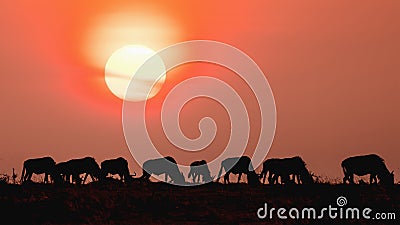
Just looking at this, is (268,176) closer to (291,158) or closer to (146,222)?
(291,158)

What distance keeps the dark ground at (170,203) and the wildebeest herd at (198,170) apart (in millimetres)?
7466

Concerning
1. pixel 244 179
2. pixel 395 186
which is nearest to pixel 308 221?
pixel 395 186

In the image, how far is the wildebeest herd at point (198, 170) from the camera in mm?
44409

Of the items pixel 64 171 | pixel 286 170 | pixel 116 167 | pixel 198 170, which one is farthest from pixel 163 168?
pixel 286 170

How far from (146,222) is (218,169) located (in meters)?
26.5

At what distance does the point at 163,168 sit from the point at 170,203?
2359 cm

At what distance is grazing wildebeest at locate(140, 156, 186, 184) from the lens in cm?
5338

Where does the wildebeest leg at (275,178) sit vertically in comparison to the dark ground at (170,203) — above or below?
above

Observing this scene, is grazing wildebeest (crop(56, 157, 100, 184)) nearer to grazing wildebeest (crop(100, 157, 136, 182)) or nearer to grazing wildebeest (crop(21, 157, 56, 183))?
grazing wildebeest (crop(21, 157, 56, 183))

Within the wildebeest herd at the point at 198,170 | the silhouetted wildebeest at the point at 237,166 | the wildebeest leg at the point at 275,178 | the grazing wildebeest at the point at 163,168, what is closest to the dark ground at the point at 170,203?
the wildebeest herd at the point at 198,170

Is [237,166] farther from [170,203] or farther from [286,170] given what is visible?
[170,203]

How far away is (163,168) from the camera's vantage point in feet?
180

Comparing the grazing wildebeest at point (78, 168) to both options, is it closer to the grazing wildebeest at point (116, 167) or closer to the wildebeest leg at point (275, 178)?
the grazing wildebeest at point (116, 167)

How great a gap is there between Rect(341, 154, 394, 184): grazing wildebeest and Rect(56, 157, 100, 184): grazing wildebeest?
1248 centimetres
